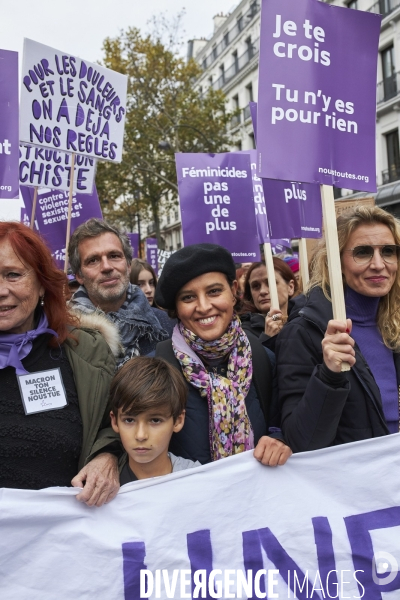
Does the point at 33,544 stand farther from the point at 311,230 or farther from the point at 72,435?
the point at 311,230

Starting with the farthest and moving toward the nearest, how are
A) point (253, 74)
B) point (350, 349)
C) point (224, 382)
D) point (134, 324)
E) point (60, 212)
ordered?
point (253, 74) < point (60, 212) < point (134, 324) < point (224, 382) < point (350, 349)

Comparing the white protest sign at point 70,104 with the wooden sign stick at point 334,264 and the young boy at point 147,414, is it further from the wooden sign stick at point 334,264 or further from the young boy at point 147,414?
the wooden sign stick at point 334,264

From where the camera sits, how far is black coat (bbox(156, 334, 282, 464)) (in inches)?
84.0

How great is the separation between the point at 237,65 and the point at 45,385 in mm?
37872

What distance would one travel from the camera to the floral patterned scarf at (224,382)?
208 cm

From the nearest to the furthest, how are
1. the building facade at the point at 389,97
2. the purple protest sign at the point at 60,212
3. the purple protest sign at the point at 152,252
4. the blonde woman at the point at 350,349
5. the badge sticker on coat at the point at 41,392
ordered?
the blonde woman at the point at 350,349 < the badge sticker on coat at the point at 41,392 < the purple protest sign at the point at 60,212 < the purple protest sign at the point at 152,252 < the building facade at the point at 389,97

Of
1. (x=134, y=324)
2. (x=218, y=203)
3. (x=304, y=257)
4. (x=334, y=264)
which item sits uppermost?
(x=218, y=203)

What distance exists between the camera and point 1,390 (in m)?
1.95

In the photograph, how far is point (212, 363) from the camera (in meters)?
2.20

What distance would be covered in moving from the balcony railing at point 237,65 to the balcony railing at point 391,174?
14368 millimetres

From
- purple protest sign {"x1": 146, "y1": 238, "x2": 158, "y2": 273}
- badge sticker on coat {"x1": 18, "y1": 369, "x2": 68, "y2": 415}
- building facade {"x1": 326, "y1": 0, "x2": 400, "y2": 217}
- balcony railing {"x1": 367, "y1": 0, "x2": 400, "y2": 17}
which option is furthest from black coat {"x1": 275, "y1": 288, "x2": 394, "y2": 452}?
balcony railing {"x1": 367, "y1": 0, "x2": 400, "y2": 17}

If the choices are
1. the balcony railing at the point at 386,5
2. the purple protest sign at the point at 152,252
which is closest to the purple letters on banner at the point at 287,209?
the purple protest sign at the point at 152,252

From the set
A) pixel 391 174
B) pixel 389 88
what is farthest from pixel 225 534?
pixel 389 88

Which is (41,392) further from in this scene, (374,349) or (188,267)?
(374,349)
